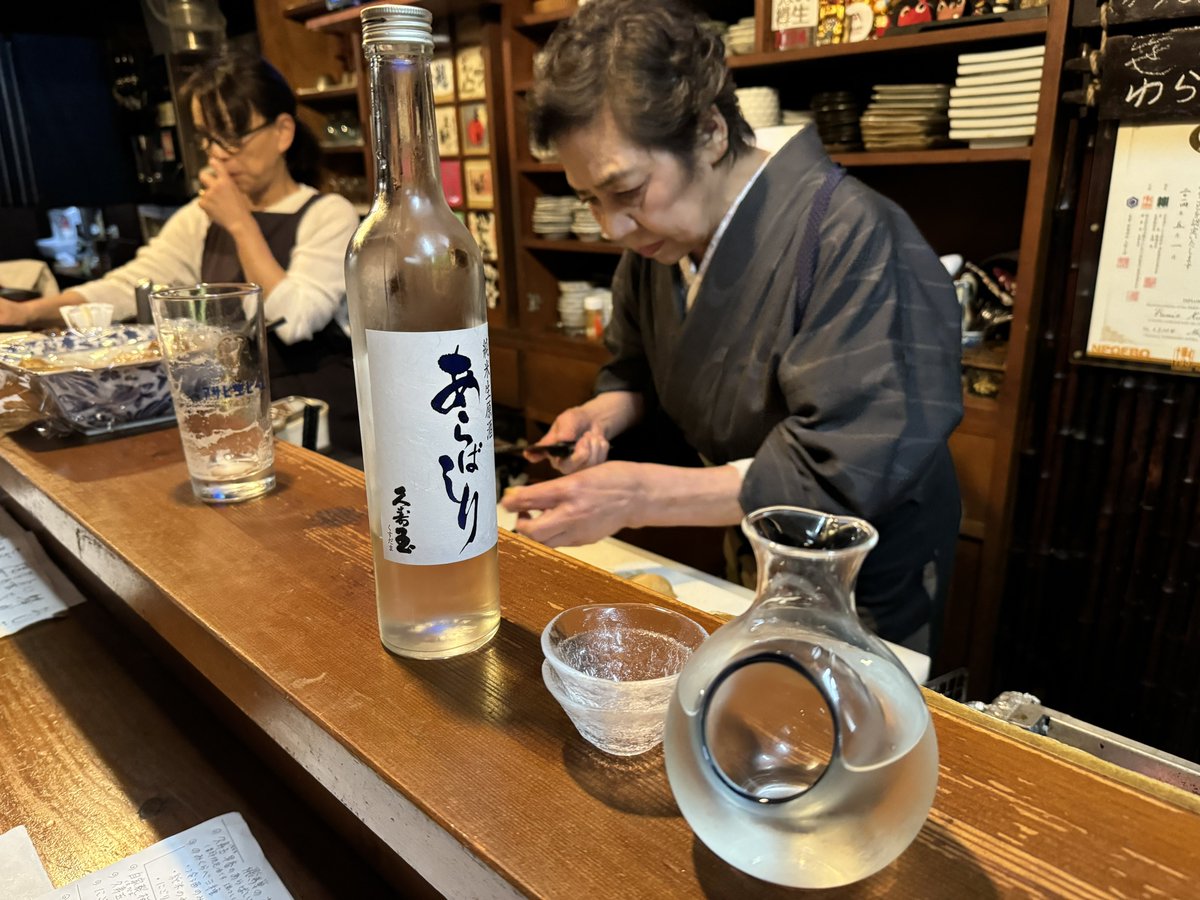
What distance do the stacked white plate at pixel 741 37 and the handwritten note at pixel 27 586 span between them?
6.20 feet

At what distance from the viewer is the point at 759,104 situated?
217 centimetres

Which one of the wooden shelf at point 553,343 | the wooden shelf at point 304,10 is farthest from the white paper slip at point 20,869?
the wooden shelf at point 304,10

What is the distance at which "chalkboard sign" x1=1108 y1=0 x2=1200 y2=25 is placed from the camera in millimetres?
1486

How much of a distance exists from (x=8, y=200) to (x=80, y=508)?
3.80 metres

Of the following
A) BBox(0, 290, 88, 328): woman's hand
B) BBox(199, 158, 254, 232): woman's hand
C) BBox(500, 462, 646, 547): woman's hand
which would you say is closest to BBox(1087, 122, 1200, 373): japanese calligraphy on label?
BBox(500, 462, 646, 547): woman's hand

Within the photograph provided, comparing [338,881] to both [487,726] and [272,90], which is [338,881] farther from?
[272,90]

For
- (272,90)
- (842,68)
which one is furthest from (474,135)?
(842,68)

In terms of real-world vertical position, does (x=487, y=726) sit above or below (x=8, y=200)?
below

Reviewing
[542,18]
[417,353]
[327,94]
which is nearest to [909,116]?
[542,18]

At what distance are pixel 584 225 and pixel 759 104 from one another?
777 mm

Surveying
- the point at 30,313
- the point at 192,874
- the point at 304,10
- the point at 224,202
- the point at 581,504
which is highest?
the point at 304,10

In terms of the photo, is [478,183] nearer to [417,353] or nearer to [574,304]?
[574,304]

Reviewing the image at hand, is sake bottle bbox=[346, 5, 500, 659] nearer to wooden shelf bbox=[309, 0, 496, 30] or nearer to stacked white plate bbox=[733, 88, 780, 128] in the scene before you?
stacked white plate bbox=[733, 88, 780, 128]

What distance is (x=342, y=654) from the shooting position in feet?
1.92
